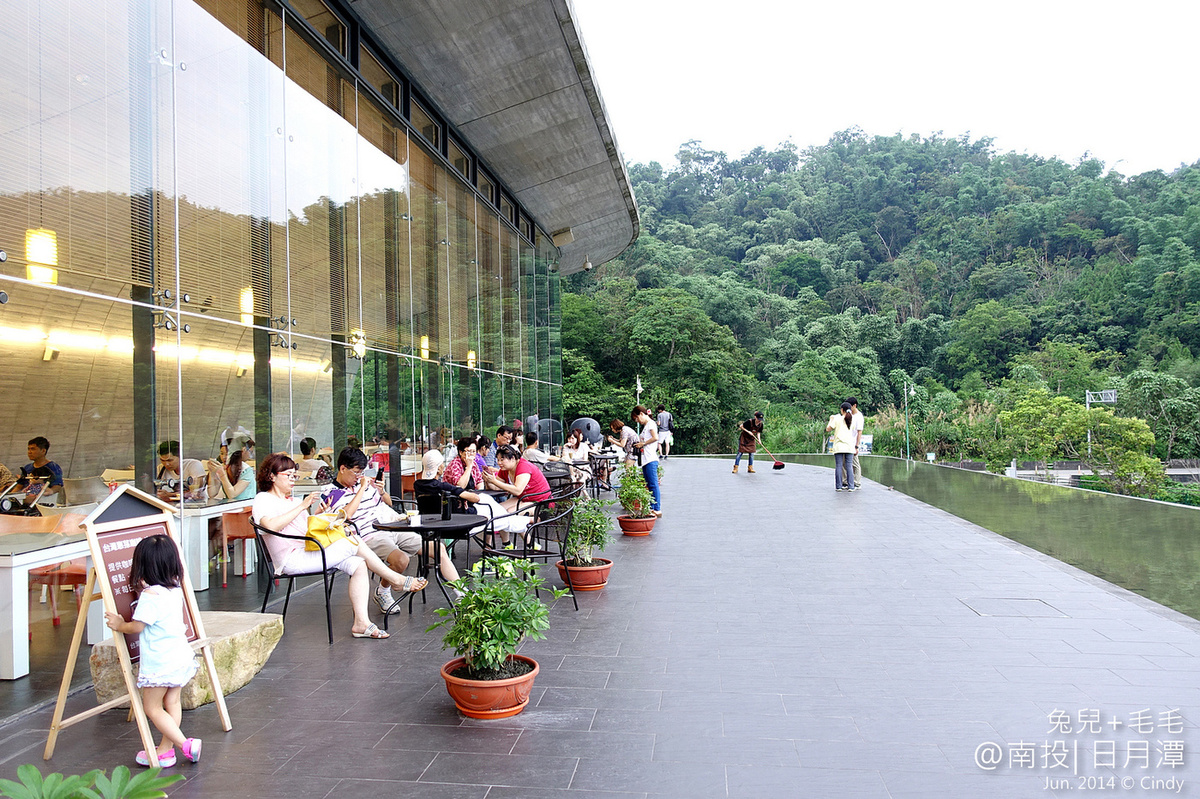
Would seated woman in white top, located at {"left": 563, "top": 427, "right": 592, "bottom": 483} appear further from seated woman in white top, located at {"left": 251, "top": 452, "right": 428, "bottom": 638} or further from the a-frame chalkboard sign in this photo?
the a-frame chalkboard sign

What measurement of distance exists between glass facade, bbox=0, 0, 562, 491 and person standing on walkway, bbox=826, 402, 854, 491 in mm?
6693


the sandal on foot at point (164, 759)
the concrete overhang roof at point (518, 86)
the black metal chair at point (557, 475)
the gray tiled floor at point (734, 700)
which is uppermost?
the concrete overhang roof at point (518, 86)

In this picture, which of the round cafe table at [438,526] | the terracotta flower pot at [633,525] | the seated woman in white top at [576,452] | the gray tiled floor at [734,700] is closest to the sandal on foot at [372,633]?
the gray tiled floor at [734,700]

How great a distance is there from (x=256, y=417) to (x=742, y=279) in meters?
51.2

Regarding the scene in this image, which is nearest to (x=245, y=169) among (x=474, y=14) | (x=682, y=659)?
(x=474, y=14)

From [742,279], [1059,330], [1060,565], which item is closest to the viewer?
[1060,565]

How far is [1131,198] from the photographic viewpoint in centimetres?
5697

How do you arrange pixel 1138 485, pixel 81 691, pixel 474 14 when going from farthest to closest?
pixel 1138 485
pixel 474 14
pixel 81 691

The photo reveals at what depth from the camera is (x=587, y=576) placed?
6000 millimetres

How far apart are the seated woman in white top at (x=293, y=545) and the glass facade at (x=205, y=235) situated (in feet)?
2.66

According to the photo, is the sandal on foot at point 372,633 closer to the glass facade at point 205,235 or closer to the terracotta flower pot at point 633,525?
the glass facade at point 205,235

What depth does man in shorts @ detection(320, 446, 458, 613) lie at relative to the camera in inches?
211

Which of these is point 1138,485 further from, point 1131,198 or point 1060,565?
point 1131,198

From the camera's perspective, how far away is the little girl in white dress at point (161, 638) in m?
3.10
